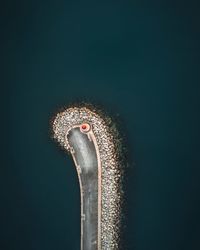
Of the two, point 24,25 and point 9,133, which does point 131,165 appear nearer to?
point 9,133

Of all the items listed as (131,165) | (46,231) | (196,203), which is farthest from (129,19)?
(46,231)

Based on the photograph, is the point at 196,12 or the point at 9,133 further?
the point at 9,133

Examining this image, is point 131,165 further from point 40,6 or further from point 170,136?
point 40,6

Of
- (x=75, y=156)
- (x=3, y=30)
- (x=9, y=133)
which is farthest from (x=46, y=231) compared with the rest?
(x=3, y=30)

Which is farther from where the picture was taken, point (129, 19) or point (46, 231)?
point (46, 231)

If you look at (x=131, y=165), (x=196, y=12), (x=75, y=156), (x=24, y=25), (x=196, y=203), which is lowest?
(x=196, y=203)

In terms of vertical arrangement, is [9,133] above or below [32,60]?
below
